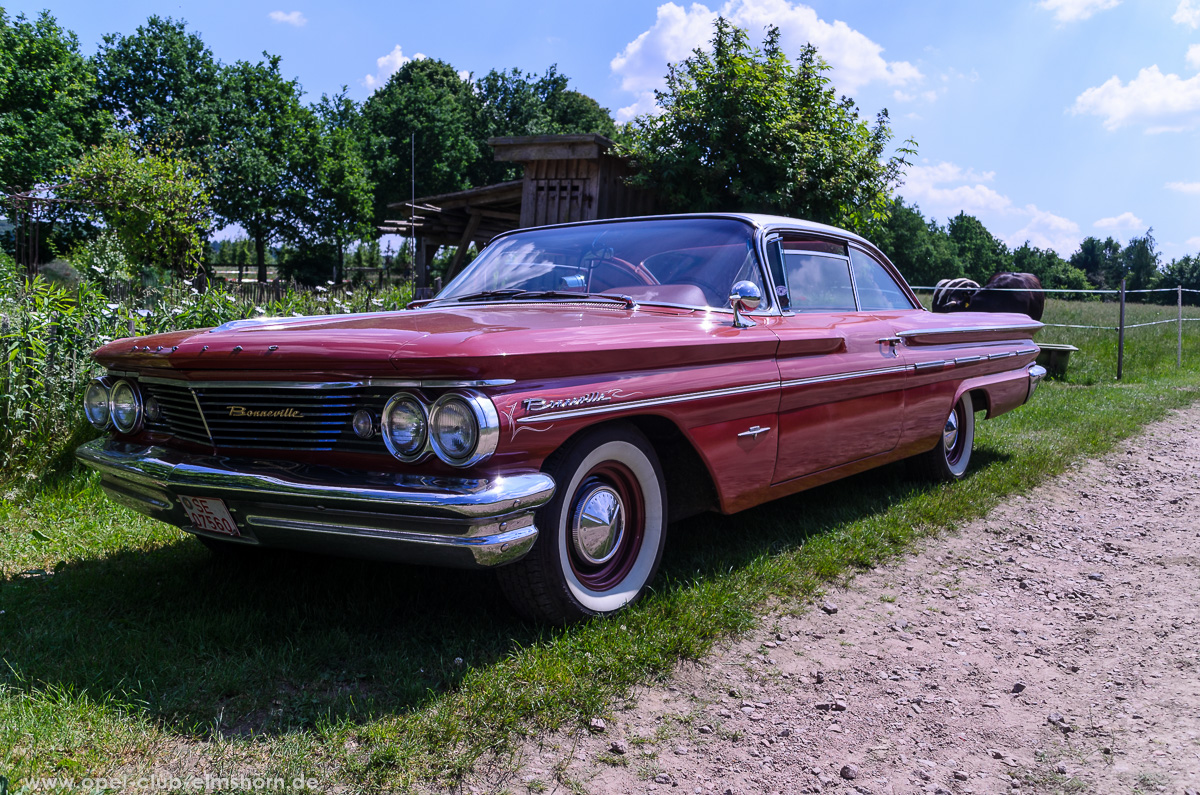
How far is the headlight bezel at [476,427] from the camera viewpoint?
229cm

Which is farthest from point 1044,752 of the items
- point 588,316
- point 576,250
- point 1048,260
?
point 1048,260

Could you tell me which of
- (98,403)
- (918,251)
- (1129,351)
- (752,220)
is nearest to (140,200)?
(98,403)

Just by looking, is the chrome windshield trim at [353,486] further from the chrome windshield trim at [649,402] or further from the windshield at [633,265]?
the windshield at [633,265]

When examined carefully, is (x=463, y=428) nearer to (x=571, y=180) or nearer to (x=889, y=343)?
(x=889, y=343)

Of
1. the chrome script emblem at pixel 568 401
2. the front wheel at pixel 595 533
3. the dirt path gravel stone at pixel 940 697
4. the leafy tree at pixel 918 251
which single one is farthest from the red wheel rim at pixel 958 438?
the leafy tree at pixel 918 251

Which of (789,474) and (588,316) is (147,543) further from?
(789,474)

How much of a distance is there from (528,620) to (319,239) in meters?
39.7

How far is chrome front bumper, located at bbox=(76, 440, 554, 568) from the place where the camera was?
2318mm

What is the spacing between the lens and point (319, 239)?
39438 mm

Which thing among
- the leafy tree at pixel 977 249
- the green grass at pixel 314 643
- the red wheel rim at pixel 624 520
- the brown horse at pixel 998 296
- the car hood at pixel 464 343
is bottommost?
the green grass at pixel 314 643

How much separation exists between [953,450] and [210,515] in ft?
14.6

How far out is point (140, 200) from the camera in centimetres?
1858

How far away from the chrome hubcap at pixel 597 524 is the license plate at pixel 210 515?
1073 millimetres

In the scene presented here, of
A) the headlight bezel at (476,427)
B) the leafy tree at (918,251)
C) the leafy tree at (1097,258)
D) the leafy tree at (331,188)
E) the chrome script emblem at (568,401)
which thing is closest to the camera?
the headlight bezel at (476,427)
